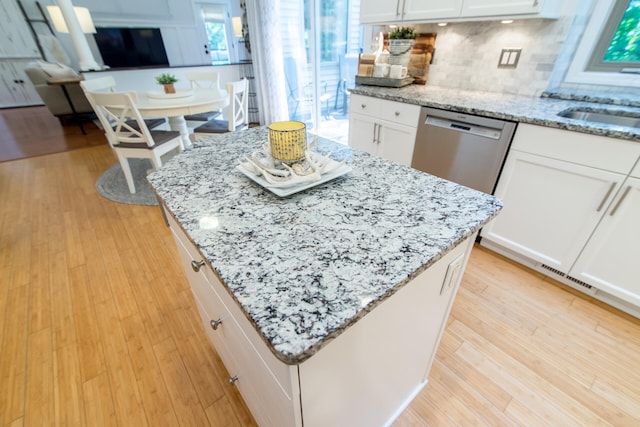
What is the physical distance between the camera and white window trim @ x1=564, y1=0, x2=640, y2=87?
64.1 inches

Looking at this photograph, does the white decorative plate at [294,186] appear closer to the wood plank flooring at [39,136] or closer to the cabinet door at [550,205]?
the cabinet door at [550,205]

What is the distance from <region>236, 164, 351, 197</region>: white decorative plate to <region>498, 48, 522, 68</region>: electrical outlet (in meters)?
1.83

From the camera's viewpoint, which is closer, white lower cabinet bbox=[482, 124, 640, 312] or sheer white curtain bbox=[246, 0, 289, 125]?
white lower cabinet bbox=[482, 124, 640, 312]

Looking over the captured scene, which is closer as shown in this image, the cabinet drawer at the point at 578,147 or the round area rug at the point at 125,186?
the cabinet drawer at the point at 578,147

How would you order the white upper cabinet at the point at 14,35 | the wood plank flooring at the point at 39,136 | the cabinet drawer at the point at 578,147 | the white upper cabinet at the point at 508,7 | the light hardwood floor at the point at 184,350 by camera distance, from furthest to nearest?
the white upper cabinet at the point at 14,35, the wood plank flooring at the point at 39,136, the white upper cabinet at the point at 508,7, the cabinet drawer at the point at 578,147, the light hardwood floor at the point at 184,350

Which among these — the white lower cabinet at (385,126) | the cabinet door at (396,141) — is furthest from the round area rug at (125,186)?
the cabinet door at (396,141)

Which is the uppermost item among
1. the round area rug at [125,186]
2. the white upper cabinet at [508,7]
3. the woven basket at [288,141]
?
the white upper cabinet at [508,7]

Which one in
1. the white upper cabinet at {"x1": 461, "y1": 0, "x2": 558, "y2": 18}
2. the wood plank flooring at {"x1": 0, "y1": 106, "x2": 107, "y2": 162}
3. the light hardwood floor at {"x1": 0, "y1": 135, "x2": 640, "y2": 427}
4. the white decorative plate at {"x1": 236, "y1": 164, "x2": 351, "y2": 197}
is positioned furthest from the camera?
the wood plank flooring at {"x1": 0, "y1": 106, "x2": 107, "y2": 162}

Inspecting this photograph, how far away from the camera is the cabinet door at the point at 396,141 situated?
6.75 feet

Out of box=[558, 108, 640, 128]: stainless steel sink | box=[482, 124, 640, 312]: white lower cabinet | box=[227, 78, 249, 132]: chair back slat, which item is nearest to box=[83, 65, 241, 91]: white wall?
box=[227, 78, 249, 132]: chair back slat

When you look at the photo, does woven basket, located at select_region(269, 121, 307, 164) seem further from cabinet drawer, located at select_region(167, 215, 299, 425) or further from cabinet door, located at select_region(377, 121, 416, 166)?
cabinet door, located at select_region(377, 121, 416, 166)

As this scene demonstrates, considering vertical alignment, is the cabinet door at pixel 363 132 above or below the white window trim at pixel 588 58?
below

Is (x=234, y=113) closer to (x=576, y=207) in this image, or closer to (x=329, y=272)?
(x=329, y=272)

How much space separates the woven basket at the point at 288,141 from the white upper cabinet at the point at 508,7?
161 centimetres
